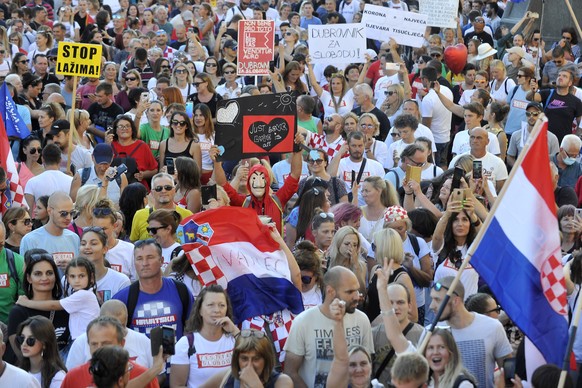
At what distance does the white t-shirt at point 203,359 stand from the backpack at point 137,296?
662 mm

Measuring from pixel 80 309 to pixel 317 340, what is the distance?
1602 millimetres

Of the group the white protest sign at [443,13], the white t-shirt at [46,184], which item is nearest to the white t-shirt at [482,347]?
the white t-shirt at [46,184]

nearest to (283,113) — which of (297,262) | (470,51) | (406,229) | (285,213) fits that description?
(285,213)

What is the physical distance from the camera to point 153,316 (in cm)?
842

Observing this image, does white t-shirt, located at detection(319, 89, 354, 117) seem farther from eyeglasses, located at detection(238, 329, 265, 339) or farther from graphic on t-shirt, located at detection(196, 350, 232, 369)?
eyeglasses, located at detection(238, 329, 265, 339)

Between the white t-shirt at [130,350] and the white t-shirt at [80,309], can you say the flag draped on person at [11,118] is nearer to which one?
the white t-shirt at [80,309]

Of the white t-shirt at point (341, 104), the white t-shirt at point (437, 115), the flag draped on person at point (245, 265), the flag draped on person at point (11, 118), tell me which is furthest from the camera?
the white t-shirt at point (341, 104)

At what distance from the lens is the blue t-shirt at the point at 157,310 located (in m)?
8.40

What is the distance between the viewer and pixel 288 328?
8711 millimetres

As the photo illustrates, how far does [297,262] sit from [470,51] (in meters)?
10.9

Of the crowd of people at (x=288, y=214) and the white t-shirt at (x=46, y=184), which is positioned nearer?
the crowd of people at (x=288, y=214)

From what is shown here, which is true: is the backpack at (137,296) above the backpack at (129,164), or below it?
above

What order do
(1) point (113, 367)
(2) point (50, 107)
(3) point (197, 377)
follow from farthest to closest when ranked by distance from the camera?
(2) point (50, 107), (3) point (197, 377), (1) point (113, 367)

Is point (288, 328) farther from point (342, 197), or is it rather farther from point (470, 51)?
point (470, 51)
